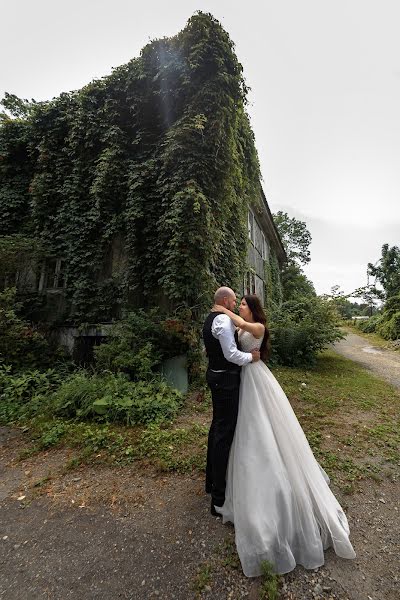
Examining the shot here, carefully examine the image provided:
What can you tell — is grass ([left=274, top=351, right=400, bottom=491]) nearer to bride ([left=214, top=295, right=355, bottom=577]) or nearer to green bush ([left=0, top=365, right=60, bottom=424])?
bride ([left=214, top=295, right=355, bottom=577])

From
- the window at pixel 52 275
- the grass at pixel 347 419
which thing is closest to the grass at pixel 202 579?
the grass at pixel 347 419

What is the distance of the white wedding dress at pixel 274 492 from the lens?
7.46 ft

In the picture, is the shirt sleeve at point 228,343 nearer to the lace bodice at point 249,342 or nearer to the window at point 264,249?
the lace bodice at point 249,342

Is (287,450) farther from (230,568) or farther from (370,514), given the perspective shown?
(370,514)

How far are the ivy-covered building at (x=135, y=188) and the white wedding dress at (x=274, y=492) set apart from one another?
506cm

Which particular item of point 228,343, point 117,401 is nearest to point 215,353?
point 228,343

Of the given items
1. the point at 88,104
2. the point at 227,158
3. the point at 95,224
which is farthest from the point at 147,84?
the point at 95,224

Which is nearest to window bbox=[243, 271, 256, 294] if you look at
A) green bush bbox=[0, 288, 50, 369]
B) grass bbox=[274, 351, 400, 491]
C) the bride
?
grass bbox=[274, 351, 400, 491]

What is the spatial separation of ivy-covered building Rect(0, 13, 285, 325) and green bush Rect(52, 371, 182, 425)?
263 cm

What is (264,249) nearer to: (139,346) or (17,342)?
(139,346)

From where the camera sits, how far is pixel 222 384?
2873 millimetres

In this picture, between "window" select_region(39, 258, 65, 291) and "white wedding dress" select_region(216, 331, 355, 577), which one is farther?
"window" select_region(39, 258, 65, 291)

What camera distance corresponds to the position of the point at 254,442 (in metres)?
2.60

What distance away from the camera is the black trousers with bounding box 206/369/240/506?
111 inches
